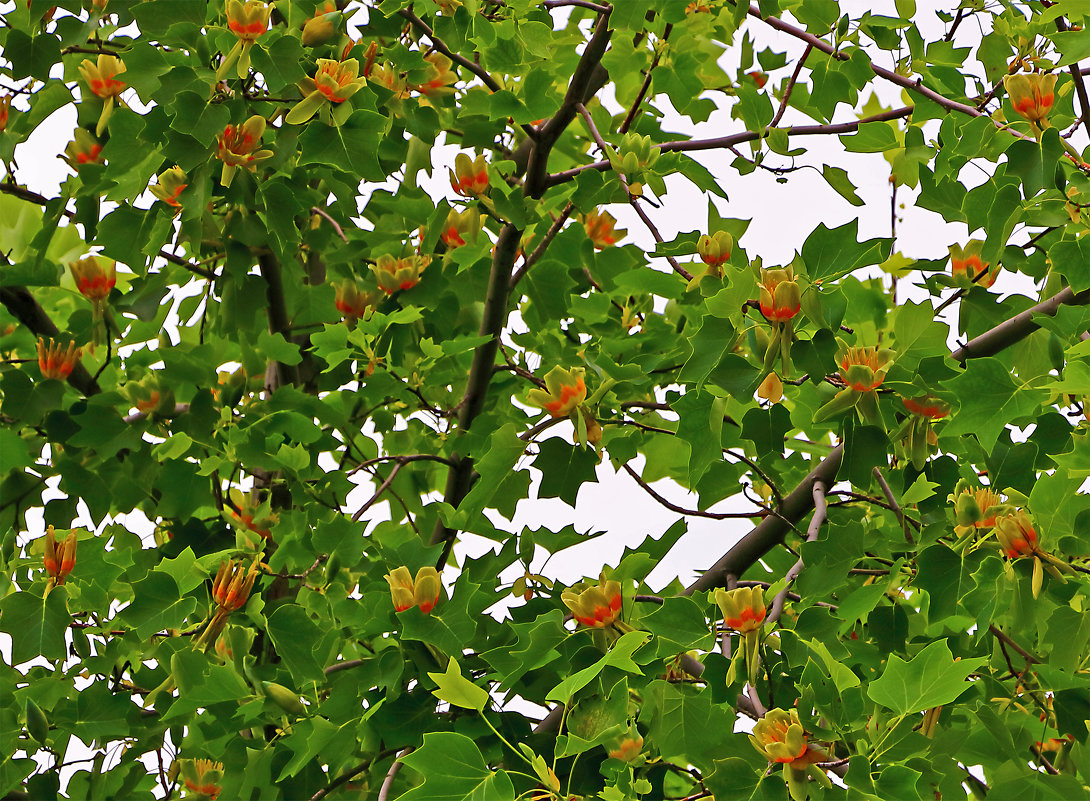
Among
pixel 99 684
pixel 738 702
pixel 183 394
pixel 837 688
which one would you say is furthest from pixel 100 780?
pixel 837 688

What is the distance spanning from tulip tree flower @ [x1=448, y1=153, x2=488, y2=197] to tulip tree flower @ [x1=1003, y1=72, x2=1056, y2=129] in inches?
40.6

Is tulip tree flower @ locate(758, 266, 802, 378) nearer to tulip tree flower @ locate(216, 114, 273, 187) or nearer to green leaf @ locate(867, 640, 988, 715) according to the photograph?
green leaf @ locate(867, 640, 988, 715)

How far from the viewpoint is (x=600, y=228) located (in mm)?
2914

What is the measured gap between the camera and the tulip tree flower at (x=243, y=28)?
5.61ft

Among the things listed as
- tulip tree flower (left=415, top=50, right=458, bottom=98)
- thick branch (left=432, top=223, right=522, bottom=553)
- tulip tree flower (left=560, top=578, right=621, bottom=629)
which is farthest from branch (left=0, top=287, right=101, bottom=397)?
tulip tree flower (left=560, top=578, right=621, bottom=629)

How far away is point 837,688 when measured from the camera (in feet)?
4.71

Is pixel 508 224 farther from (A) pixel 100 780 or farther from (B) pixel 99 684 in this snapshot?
(A) pixel 100 780

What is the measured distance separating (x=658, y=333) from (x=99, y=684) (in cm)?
142

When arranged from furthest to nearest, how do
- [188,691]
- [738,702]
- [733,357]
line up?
[188,691], [738,702], [733,357]

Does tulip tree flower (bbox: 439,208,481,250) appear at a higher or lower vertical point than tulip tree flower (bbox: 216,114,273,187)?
higher

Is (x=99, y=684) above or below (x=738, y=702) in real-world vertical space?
above

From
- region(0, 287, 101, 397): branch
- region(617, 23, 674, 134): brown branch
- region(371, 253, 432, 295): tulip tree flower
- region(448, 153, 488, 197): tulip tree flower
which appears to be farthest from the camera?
region(0, 287, 101, 397): branch

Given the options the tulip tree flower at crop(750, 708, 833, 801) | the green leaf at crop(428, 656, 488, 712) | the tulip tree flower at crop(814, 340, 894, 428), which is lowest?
the tulip tree flower at crop(750, 708, 833, 801)

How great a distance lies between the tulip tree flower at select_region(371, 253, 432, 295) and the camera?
246 centimetres
